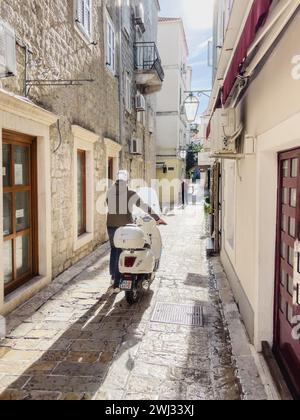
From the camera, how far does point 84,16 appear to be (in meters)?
7.64

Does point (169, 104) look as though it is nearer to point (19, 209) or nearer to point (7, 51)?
point (19, 209)

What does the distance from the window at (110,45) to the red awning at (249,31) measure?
632 cm

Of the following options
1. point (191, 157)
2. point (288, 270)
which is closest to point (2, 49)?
point (288, 270)

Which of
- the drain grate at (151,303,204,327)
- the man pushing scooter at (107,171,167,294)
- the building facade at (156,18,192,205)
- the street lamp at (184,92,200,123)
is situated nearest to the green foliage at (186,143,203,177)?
the building facade at (156,18,192,205)

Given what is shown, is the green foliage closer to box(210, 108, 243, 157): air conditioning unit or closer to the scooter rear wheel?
box(210, 108, 243, 157): air conditioning unit

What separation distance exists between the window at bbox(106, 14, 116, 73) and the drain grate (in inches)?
271

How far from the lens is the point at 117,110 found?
36.0 feet

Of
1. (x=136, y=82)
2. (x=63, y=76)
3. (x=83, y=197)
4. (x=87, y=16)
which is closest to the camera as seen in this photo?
(x=63, y=76)

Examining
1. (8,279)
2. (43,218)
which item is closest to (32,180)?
(43,218)

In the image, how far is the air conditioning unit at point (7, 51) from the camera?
414cm

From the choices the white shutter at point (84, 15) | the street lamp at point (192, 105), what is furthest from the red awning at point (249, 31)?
the street lamp at point (192, 105)

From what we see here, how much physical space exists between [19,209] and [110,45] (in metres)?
6.58
